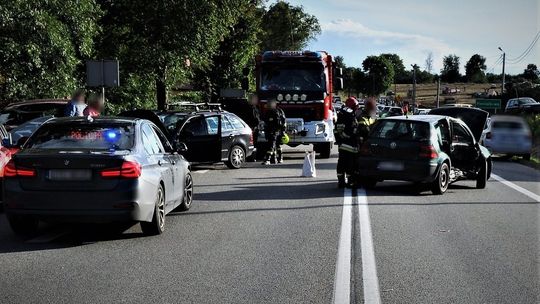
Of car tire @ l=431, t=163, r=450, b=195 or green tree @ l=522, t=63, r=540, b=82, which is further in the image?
green tree @ l=522, t=63, r=540, b=82

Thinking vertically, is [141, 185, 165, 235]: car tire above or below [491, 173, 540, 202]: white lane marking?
above

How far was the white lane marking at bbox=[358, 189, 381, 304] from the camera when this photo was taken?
5930mm

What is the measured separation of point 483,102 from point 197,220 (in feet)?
163

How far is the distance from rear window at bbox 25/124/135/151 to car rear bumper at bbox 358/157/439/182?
6.03 metres

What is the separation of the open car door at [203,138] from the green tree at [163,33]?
1000 centimetres

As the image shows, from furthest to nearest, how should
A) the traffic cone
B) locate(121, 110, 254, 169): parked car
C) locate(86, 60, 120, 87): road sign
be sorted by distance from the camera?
locate(86, 60, 120, 87): road sign, locate(121, 110, 254, 169): parked car, the traffic cone

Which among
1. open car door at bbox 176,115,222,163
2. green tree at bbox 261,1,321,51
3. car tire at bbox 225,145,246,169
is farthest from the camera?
green tree at bbox 261,1,321,51

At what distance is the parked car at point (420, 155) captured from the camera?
1289 cm

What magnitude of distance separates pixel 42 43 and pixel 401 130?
12308mm

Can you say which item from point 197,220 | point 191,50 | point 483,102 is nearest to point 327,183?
point 197,220

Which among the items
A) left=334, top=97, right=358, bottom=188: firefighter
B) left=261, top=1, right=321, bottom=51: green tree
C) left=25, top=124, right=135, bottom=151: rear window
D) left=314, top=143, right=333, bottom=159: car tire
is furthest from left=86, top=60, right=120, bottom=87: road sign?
left=261, top=1, right=321, bottom=51: green tree

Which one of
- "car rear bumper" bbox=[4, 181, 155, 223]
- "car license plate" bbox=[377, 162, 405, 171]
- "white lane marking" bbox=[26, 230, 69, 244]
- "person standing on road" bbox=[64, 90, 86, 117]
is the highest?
"person standing on road" bbox=[64, 90, 86, 117]

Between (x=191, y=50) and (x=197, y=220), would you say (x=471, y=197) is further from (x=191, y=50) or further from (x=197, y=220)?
(x=191, y=50)

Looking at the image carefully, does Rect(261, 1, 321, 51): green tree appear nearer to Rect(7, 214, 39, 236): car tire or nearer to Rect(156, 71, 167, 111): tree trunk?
Rect(156, 71, 167, 111): tree trunk
